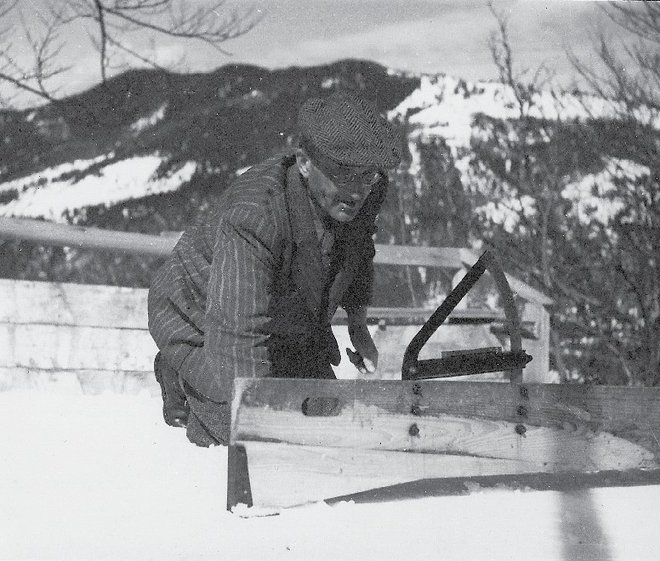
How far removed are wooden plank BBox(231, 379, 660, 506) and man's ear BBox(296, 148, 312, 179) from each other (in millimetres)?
636

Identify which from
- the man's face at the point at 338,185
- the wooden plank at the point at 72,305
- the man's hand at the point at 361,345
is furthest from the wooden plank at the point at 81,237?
the man's face at the point at 338,185

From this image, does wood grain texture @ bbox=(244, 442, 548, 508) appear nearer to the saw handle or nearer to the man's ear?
the saw handle

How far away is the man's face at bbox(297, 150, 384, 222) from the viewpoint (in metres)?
2.34

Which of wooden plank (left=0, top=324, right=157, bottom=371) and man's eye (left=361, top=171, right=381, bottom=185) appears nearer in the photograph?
man's eye (left=361, top=171, right=381, bottom=185)

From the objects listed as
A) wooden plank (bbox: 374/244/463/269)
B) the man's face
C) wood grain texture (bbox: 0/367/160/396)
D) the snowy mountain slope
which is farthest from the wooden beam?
the snowy mountain slope

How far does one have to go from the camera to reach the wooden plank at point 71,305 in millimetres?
4125

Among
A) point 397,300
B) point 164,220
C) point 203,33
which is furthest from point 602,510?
point 164,220

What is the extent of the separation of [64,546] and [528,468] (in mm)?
1382

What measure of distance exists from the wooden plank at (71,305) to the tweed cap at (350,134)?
6.99 ft

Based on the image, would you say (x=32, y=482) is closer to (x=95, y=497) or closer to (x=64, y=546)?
(x=95, y=497)

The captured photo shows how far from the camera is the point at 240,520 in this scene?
91.4 inches

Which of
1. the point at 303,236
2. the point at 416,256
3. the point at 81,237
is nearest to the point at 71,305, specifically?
the point at 81,237

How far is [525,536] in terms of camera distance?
2291mm

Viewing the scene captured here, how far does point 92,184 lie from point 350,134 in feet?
18.1
